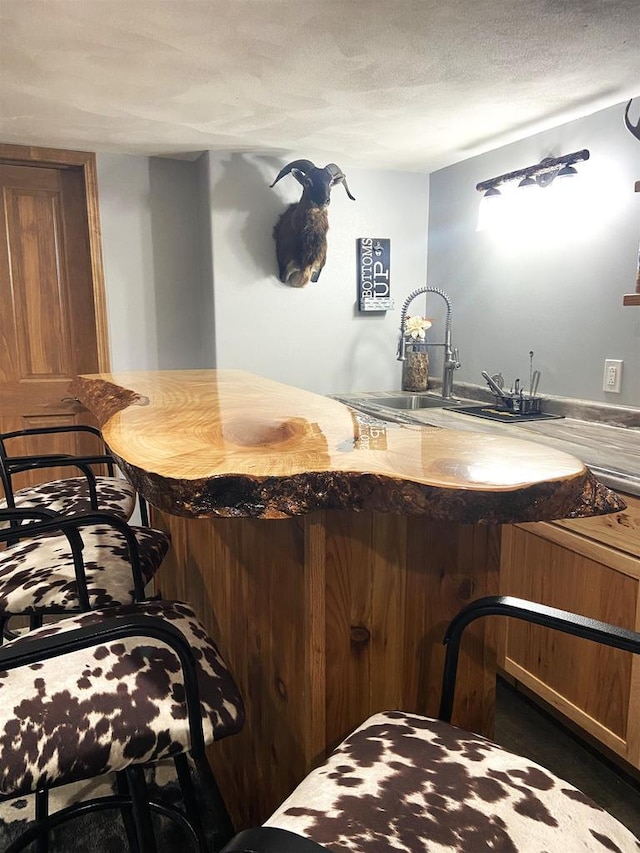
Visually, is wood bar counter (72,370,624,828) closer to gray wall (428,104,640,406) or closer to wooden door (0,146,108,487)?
gray wall (428,104,640,406)

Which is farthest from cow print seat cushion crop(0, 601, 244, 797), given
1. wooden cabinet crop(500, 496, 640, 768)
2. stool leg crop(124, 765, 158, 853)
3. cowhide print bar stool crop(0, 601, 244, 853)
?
wooden cabinet crop(500, 496, 640, 768)

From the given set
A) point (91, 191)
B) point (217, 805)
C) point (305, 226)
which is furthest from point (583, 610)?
point (91, 191)

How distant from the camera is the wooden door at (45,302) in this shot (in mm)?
3449

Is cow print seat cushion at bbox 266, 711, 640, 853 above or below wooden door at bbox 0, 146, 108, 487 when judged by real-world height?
below

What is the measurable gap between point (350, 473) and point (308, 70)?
1875mm

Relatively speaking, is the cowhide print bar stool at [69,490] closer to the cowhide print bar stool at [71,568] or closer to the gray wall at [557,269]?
the cowhide print bar stool at [71,568]

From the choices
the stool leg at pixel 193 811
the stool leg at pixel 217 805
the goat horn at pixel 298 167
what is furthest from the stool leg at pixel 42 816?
the goat horn at pixel 298 167

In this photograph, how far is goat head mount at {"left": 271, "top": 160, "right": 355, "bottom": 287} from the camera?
128 inches

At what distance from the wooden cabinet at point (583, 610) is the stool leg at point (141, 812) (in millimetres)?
1390

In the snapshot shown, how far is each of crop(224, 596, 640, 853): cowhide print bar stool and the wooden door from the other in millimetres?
3124

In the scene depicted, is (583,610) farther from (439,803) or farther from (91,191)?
(91,191)

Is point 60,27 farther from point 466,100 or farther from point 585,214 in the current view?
point 585,214

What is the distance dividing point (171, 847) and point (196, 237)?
2968 millimetres

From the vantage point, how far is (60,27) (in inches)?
74.7
